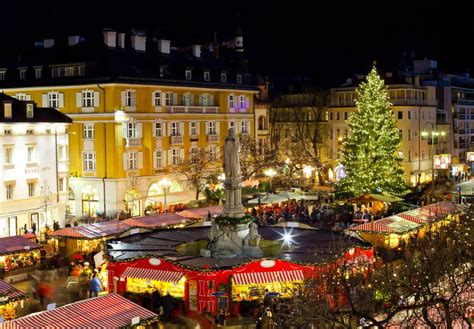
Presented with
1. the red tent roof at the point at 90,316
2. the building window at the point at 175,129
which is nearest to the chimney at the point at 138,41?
the building window at the point at 175,129

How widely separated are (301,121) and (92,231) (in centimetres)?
5308

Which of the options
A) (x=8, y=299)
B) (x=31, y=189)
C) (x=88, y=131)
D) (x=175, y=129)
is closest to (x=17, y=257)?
(x=8, y=299)

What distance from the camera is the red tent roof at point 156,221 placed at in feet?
135

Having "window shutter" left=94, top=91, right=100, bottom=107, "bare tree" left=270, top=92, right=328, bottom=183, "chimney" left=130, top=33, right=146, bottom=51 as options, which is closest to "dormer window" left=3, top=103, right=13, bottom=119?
"window shutter" left=94, top=91, right=100, bottom=107

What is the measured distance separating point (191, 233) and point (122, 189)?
19914 millimetres

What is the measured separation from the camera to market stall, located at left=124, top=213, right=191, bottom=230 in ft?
135

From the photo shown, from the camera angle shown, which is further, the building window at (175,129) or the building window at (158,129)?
the building window at (175,129)

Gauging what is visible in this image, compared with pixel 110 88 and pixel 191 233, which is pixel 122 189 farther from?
pixel 191 233

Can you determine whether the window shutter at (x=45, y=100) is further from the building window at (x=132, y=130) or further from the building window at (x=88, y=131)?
the building window at (x=132, y=130)

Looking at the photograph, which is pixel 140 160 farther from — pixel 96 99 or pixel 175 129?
pixel 96 99

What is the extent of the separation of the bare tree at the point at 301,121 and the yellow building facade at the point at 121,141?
21.0m

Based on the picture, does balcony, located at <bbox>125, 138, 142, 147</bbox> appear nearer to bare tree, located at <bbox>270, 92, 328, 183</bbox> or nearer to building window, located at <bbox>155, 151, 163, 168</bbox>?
building window, located at <bbox>155, 151, 163, 168</bbox>

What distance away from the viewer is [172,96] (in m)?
62.8

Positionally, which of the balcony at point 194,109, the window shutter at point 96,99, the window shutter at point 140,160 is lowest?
the window shutter at point 140,160
